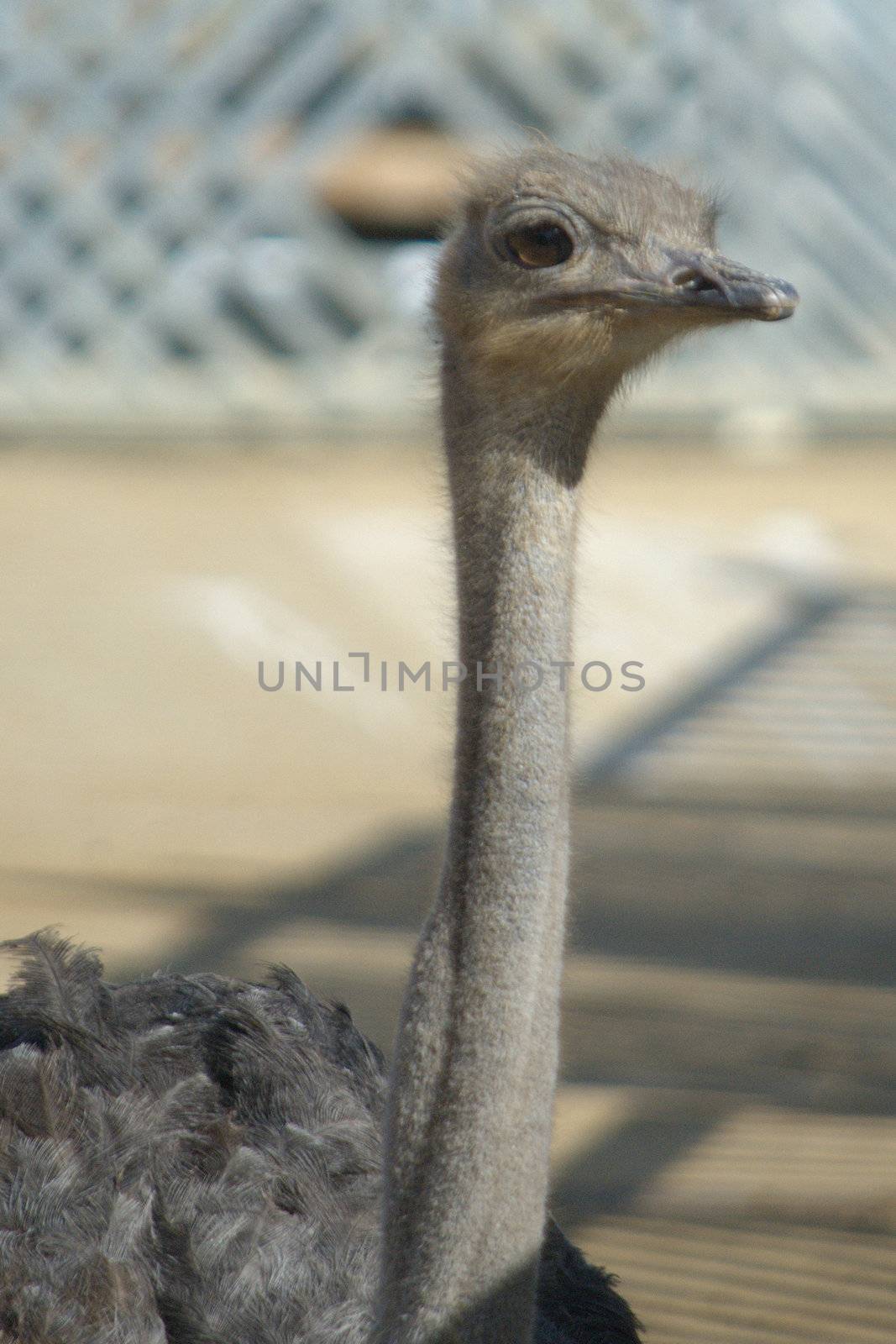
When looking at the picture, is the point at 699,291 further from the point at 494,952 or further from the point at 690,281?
the point at 494,952

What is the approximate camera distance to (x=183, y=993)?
238 cm

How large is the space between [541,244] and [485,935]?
60 centimetres

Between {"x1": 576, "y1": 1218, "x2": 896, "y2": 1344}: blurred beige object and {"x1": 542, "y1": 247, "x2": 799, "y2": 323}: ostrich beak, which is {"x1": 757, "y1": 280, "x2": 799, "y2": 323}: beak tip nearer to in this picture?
{"x1": 542, "y1": 247, "x2": 799, "y2": 323}: ostrich beak

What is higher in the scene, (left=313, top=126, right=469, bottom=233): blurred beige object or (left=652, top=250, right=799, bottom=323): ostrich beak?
(left=313, top=126, right=469, bottom=233): blurred beige object

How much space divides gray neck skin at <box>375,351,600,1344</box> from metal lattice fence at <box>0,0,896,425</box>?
25.9 ft

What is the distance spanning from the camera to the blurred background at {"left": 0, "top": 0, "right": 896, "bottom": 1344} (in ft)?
9.97

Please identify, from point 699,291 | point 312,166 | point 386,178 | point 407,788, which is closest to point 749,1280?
point 699,291

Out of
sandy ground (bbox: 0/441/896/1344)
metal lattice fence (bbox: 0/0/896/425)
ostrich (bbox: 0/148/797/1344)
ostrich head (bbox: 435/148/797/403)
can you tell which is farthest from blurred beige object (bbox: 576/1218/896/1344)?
metal lattice fence (bbox: 0/0/896/425)

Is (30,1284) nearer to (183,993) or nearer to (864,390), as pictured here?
Result: (183,993)

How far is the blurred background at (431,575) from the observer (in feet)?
9.97

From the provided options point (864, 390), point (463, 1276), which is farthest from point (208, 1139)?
point (864, 390)

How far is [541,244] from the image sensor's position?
1643 millimetres

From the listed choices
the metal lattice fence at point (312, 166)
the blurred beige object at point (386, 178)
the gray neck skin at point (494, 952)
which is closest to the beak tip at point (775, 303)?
the gray neck skin at point (494, 952)

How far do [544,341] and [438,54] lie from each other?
8.66m
